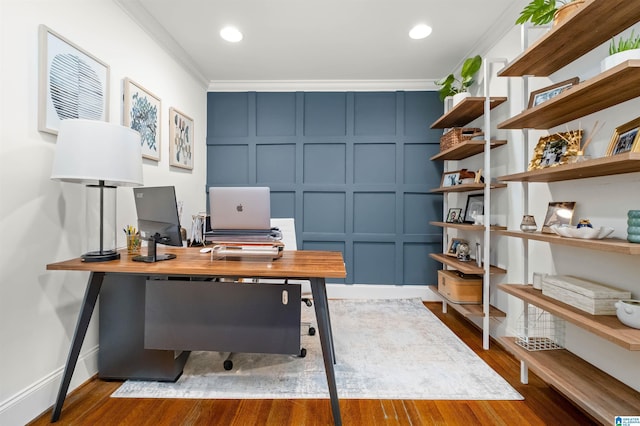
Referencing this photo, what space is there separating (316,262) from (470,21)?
2391mm

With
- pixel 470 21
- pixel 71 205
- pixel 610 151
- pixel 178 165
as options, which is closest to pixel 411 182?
pixel 470 21

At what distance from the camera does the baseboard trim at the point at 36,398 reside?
4.58 feet

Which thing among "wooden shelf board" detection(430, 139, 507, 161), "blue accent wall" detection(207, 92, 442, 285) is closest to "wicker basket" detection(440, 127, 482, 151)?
"wooden shelf board" detection(430, 139, 507, 161)

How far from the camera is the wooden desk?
1386mm

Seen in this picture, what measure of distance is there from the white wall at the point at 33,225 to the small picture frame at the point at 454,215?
315cm

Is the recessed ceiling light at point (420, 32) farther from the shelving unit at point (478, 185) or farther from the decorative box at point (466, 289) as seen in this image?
the decorative box at point (466, 289)

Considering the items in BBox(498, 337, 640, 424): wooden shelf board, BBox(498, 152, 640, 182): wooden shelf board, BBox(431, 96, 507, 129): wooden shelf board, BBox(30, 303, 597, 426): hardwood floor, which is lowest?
BBox(30, 303, 597, 426): hardwood floor

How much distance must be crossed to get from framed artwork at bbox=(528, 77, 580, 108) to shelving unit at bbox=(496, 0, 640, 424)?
14cm

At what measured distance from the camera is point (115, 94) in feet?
6.81

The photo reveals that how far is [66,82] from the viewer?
1.68 meters

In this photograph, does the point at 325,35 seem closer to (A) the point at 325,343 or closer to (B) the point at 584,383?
(A) the point at 325,343

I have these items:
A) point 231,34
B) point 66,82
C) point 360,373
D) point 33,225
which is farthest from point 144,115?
point 360,373

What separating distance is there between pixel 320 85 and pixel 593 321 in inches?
128

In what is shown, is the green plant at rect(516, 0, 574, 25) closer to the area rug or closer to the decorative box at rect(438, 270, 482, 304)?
the decorative box at rect(438, 270, 482, 304)
